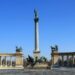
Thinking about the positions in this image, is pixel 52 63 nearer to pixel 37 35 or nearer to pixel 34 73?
pixel 37 35

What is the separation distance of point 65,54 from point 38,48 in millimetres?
7327

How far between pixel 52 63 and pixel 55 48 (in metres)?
4.02

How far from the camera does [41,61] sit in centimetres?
7344

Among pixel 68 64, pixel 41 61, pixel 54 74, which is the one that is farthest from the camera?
pixel 68 64

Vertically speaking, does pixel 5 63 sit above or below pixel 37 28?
below

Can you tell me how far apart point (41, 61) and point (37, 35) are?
7253 mm

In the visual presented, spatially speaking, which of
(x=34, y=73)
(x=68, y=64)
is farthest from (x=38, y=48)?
(x=34, y=73)

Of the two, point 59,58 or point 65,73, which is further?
point 59,58

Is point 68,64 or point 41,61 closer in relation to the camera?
point 41,61

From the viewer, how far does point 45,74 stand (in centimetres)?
1484

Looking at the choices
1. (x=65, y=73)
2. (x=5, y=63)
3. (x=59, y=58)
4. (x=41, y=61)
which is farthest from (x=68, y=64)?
(x=65, y=73)

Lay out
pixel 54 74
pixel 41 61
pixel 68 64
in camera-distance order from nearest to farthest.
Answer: pixel 54 74, pixel 41 61, pixel 68 64

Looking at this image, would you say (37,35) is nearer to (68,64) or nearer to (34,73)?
(68,64)

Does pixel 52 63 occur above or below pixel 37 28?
below
